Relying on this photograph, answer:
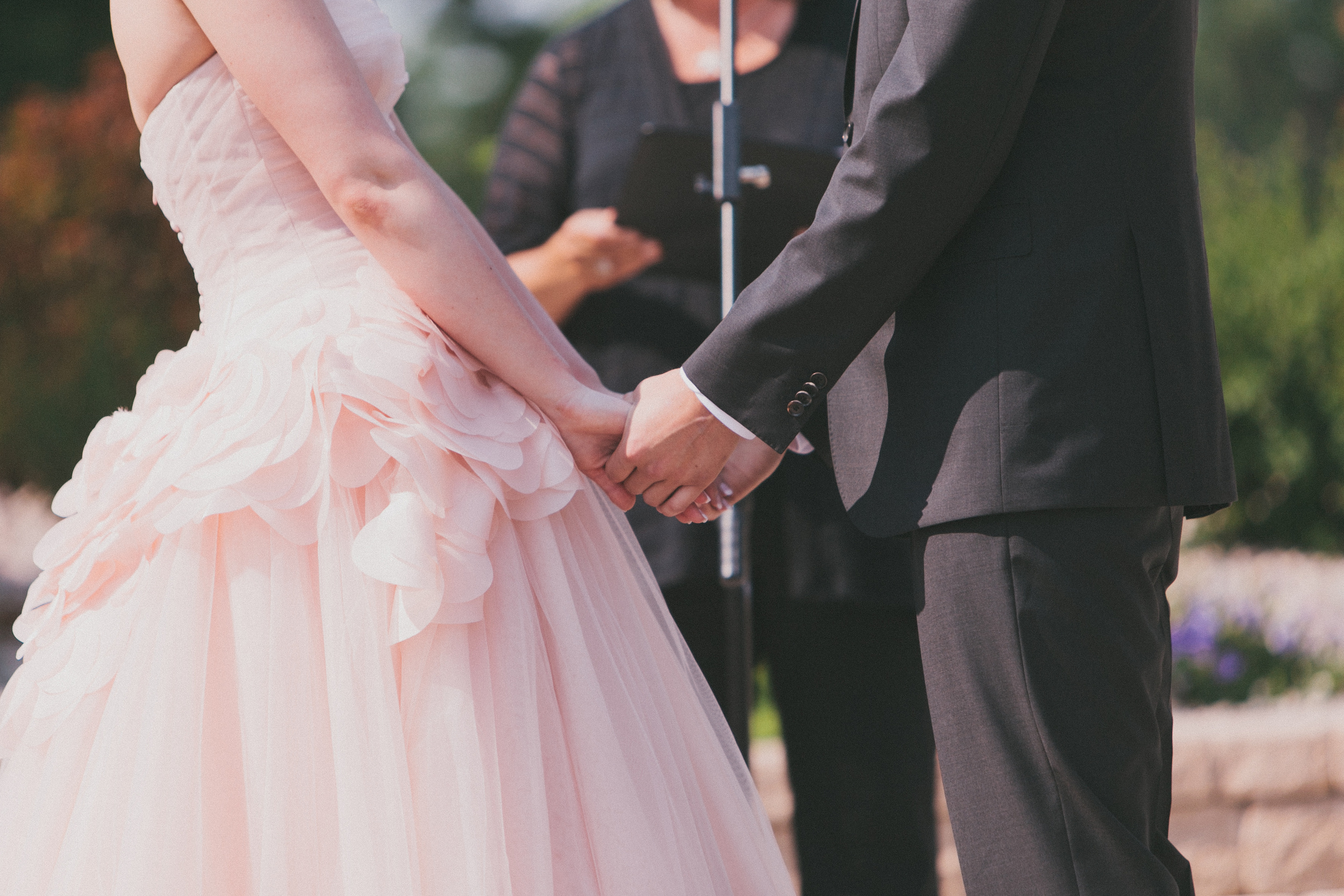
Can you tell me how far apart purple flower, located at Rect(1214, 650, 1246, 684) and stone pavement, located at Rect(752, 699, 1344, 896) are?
0.58 meters

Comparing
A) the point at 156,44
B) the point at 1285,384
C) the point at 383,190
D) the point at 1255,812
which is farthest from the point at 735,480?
the point at 1285,384

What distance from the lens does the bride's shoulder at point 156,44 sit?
1474 mm

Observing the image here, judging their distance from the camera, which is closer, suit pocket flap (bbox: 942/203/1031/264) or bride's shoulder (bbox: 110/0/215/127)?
suit pocket flap (bbox: 942/203/1031/264)

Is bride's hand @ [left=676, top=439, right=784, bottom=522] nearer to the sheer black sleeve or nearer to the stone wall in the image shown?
the sheer black sleeve

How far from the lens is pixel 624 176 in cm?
228

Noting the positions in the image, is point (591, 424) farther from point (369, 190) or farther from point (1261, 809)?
point (1261, 809)

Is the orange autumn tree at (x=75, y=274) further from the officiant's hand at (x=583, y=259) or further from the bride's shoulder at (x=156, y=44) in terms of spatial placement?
the bride's shoulder at (x=156, y=44)

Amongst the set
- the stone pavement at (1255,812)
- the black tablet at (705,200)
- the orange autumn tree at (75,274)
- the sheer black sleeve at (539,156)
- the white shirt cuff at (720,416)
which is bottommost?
the stone pavement at (1255,812)

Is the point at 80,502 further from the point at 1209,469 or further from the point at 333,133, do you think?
the point at 1209,469

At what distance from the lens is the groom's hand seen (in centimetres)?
156

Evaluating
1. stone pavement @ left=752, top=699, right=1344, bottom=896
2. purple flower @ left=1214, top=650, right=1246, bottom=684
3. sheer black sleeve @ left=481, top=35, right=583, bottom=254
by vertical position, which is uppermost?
sheer black sleeve @ left=481, top=35, right=583, bottom=254

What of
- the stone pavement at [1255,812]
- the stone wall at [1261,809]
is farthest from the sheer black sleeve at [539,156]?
the stone wall at [1261,809]

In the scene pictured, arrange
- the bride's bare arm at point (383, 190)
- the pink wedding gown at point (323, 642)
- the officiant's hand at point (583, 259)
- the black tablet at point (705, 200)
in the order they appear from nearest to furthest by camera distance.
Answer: the pink wedding gown at point (323, 642)
the bride's bare arm at point (383, 190)
the black tablet at point (705, 200)
the officiant's hand at point (583, 259)

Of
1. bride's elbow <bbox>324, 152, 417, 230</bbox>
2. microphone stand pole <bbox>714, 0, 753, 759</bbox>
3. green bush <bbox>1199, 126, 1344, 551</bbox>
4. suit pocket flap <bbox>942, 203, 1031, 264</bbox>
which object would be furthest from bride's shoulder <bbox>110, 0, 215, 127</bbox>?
green bush <bbox>1199, 126, 1344, 551</bbox>
